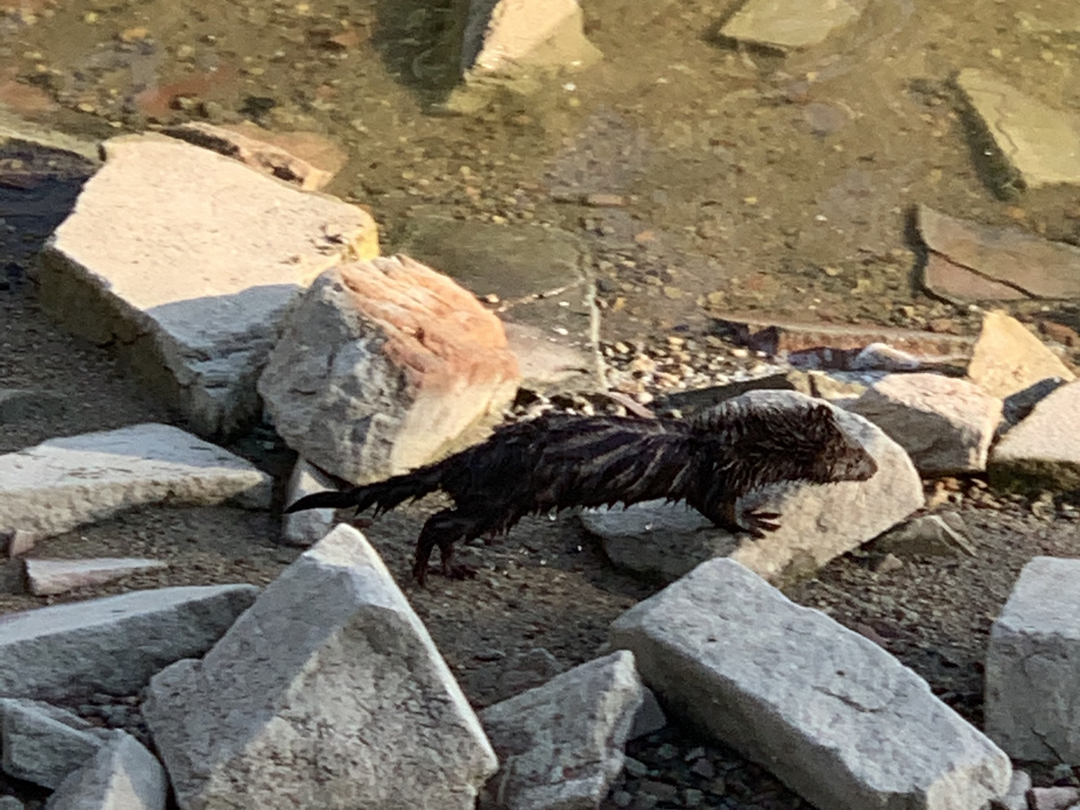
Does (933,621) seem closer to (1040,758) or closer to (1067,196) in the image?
(1040,758)

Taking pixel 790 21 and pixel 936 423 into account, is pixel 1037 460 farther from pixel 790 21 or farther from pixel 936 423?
pixel 790 21

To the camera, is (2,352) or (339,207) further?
(339,207)

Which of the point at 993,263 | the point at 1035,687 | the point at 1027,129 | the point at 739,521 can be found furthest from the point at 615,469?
the point at 1027,129

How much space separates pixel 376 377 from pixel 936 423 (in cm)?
170

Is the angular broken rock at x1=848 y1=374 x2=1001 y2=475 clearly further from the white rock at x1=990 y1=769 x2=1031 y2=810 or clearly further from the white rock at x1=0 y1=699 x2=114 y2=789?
the white rock at x1=0 y1=699 x2=114 y2=789

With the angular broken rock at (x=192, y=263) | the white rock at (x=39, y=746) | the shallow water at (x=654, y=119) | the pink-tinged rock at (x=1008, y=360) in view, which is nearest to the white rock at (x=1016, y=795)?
the white rock at (x=39, y=746)

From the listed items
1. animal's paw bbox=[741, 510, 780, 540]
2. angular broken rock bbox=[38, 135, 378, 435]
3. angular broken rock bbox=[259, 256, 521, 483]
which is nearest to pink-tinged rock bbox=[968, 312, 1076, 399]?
animal's paw bbox=[741, 510, 780, 540]

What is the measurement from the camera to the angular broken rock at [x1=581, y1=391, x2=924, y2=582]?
3885mm

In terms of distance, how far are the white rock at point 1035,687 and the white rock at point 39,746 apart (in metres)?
1.86

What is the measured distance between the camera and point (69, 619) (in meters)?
3.09

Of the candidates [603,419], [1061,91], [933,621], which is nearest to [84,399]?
[603,419]

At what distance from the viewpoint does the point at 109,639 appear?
3.02 m

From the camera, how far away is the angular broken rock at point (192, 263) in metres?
4.45

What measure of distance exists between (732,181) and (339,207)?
2.01m
